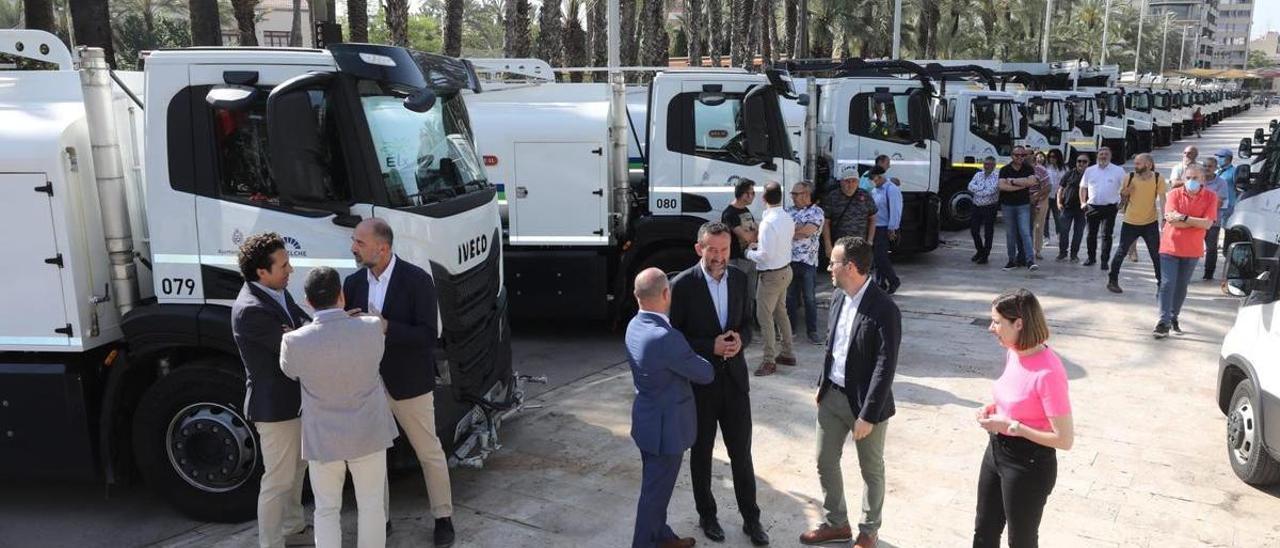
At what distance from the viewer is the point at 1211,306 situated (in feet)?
34.0

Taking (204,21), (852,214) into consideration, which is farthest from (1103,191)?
(204,21)

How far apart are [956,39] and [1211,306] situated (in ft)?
132

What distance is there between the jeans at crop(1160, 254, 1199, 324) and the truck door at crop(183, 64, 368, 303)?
753cm

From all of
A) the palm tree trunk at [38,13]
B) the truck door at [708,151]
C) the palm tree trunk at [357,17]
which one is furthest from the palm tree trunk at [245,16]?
the truck door at [708,151]

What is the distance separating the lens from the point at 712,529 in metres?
4.91

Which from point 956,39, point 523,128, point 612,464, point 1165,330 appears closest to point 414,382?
point 612,464

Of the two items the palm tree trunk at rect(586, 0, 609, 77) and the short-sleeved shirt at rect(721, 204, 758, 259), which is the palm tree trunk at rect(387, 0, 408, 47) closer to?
the short-sleeved shirt at rect(721, 204, 758, 259)

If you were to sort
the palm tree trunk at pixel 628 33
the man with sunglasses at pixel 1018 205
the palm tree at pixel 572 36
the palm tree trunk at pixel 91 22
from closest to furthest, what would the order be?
1. the palm tree trunk at pixel 91 22
2. the man with sunglasses at pixel 1018 205
3. the palm tree at pixel 572 36
4. the palm tree trunk at pixel 628 33

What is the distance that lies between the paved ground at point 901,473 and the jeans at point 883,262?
73.9 inches

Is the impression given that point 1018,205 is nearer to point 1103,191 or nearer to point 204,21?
point 1103,191

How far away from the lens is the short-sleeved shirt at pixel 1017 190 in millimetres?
12289

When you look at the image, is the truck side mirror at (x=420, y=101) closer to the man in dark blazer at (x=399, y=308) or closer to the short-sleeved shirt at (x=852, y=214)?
the man in dark blazer at (x=399, y=308)

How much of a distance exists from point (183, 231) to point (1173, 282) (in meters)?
8.44

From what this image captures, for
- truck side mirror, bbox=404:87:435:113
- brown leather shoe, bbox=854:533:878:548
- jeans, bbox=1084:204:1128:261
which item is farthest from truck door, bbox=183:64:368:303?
jeans, bbox=1084:204:1128:261
